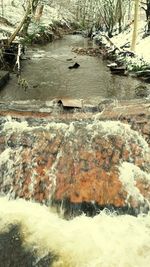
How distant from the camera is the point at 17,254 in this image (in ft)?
16.5

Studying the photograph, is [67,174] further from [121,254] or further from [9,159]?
[121,254]

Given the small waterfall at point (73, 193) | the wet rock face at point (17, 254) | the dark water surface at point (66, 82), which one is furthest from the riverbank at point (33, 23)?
the wet rock face at point (17, 254)

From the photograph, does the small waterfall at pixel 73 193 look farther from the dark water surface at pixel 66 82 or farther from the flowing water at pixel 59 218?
the dark water surface at pixel 66 82

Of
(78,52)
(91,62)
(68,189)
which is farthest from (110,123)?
(78,52)

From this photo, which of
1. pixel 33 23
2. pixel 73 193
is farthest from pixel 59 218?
pixel 33 23

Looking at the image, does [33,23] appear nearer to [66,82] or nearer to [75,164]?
[66,82]

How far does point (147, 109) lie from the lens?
7.51 m

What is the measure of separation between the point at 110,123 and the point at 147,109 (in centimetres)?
92

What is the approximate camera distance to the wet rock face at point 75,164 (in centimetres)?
608

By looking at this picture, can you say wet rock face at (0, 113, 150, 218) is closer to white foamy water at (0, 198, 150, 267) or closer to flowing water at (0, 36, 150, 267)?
flowing water at (0, 36, 150, 267)

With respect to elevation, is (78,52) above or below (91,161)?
above

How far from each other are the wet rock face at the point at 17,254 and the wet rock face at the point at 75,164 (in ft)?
3.20

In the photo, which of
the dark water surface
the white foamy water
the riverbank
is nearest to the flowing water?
the white foamy water

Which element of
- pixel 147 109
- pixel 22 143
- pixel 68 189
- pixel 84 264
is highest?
pixel 147 109
